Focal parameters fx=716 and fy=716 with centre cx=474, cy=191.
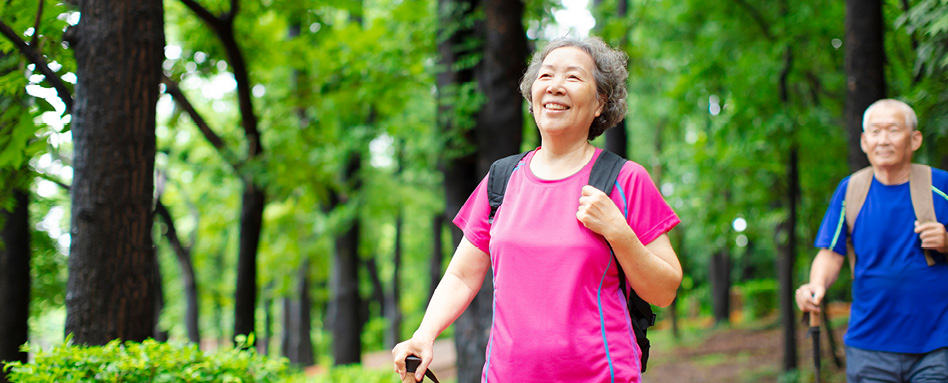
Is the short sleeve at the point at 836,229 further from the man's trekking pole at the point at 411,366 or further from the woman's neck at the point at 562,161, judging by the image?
the man's trekking pole at the point at 411,366

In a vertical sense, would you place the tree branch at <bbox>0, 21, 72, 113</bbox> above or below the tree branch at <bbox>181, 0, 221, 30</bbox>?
below

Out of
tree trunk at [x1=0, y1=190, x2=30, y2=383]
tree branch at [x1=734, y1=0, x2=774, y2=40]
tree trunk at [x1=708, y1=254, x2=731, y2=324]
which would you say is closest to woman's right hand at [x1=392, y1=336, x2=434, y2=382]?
tree trunk at [x1=0, y1=190, x2=30, y2=383]

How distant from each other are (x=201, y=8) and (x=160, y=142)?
10969 mm

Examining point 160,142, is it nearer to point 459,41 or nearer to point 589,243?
point 459,41

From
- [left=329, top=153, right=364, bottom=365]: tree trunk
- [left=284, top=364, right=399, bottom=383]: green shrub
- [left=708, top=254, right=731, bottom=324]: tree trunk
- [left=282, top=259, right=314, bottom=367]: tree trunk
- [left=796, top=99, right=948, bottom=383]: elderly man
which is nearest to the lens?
[left=796, top=99, right=948, bottom=383]: elderly man

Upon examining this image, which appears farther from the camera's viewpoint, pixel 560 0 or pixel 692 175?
pixel 692 175

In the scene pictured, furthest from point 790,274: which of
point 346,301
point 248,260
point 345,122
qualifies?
point 248,260

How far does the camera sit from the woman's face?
236cm

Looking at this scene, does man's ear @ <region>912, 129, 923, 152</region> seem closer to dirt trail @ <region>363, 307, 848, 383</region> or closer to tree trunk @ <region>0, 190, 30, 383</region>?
tree trunk @ <region>0, 190, 30, 383</region>

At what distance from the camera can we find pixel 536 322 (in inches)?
87.8

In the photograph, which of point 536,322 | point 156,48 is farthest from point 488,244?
point 156,48

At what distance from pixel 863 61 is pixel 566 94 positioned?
4.47 m

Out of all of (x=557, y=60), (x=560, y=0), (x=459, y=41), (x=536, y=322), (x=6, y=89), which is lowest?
(x=536, y=322)

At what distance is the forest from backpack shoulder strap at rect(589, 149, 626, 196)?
236 cm
